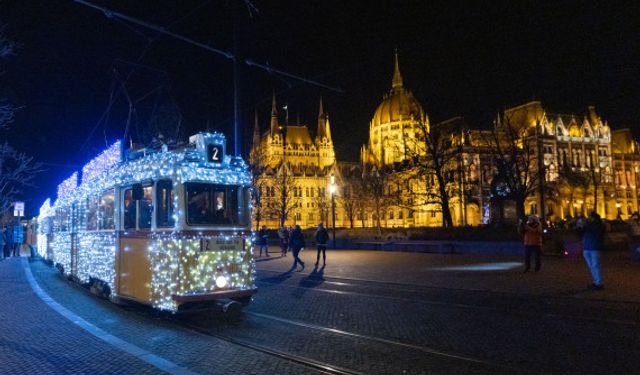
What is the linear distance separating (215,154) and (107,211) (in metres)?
3.87

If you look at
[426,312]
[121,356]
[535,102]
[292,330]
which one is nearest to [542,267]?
[426,312]

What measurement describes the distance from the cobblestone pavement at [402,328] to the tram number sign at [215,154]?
130 inches

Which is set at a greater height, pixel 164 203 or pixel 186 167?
pixel 186 167

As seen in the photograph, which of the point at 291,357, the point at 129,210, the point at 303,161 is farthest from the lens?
the point at 303,161

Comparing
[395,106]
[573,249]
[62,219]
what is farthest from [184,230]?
[395,106]

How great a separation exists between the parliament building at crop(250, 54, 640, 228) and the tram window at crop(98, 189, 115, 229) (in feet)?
166

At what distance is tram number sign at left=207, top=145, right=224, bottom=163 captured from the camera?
10.5 meters

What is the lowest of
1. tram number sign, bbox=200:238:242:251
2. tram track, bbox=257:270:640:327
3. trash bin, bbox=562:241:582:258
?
tram track, bbox=257:270:640:327

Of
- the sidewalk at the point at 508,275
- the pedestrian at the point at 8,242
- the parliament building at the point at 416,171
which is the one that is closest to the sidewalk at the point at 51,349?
the sidewalk at the point at 508,275

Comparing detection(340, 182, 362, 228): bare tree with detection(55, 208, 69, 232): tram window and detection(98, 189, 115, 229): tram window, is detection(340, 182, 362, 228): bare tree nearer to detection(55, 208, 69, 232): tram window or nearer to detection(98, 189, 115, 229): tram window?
detection(55, 208, 69, 232): tram window

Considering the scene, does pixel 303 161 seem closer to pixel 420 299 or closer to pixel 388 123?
pixel 388 123

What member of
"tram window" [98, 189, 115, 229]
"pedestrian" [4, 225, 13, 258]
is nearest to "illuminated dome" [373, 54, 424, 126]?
"pedestrian" [4, 225, 13, 258]

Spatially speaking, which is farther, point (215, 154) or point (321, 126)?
point (321, 126)

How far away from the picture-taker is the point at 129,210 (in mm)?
11172
